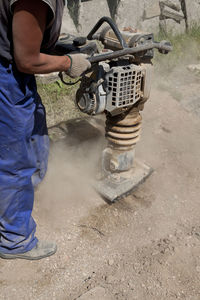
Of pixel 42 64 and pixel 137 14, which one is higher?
pixel 42 64

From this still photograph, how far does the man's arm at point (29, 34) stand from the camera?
5.05 ft

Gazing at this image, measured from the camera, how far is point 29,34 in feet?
5.24

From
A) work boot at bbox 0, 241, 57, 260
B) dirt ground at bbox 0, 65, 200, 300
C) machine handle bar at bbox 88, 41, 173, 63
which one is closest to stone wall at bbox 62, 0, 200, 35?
dirt ground at bbox 0, 65, 200, 300

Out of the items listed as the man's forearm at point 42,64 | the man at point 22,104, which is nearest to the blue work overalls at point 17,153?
the man at point 22,104

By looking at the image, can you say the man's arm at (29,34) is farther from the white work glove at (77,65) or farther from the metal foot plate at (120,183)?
the metal foot plate at (120,183)

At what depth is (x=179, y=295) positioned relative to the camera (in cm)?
214

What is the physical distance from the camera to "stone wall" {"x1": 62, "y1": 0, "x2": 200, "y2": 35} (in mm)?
4945

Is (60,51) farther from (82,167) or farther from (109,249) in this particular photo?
(109,249)

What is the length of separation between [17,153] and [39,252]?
31.9 inches

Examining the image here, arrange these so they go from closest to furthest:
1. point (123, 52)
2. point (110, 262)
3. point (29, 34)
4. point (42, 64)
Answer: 1. point (29, 34)
2. point (42, 64)
3. point (123, 52)
4. point (110, 262)

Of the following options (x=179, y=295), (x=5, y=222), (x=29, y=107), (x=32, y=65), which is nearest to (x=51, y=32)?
(x=32, y=65)

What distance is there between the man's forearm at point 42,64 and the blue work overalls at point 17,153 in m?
0.12

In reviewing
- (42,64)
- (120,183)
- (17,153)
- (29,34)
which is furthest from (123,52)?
(120,183)

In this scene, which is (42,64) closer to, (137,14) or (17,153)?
(17,153)
